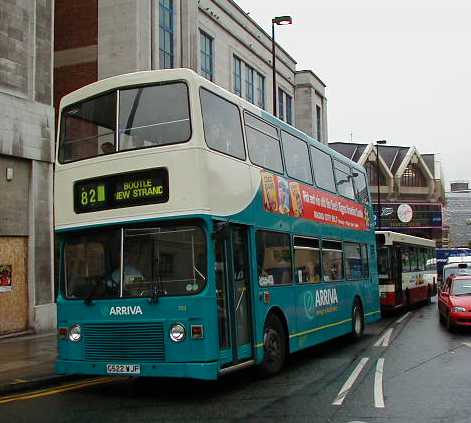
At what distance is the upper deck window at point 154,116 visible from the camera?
8641 millimetres

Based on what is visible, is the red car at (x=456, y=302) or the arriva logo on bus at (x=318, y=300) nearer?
the arriva logo on bus at (x=318, y=300)

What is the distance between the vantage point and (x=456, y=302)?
628 inches

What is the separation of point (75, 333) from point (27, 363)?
3.40m

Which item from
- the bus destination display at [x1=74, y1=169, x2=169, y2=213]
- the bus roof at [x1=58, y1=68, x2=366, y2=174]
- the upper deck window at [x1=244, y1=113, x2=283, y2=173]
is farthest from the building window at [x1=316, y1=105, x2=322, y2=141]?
the bus destination display at [x1=74, y1=169, x2=169, y2=213]

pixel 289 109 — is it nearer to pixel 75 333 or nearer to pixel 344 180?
pixel 344 180

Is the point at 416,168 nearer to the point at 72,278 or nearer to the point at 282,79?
the point at 282,79

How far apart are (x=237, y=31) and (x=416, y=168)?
201ft

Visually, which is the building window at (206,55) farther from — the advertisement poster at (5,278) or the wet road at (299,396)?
the wet road at (299,396)

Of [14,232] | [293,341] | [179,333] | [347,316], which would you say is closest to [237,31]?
[14,232]

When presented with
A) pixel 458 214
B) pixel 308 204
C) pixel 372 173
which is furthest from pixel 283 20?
pixel 458 214

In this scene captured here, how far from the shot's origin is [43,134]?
17.4m

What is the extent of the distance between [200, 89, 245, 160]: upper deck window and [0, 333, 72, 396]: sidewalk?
470 centimetres

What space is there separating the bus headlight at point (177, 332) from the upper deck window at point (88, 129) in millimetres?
2661

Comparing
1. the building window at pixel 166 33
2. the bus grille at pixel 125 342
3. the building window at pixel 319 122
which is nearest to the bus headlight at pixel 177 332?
the bus grille at pixel 125 342
